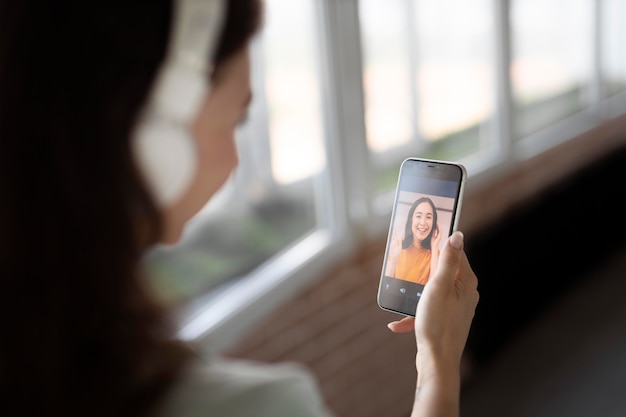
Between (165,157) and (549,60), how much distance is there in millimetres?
2780

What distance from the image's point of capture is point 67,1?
392mm

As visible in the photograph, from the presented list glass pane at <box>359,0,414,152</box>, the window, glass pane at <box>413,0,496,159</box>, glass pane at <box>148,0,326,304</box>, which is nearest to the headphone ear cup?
the window

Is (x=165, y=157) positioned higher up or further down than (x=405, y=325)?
higher up

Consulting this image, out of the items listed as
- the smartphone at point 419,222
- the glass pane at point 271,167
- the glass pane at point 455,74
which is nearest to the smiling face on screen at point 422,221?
the smartphone at point 419,222

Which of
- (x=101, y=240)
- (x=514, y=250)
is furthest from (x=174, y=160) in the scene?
(x=514, y=250)

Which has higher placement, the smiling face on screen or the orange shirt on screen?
the smiling face on screen

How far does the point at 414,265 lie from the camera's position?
661mm

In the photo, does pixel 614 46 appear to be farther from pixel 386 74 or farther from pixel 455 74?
pixel 386 74

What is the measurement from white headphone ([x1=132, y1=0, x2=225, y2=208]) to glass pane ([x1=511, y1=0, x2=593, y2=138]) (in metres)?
2.23

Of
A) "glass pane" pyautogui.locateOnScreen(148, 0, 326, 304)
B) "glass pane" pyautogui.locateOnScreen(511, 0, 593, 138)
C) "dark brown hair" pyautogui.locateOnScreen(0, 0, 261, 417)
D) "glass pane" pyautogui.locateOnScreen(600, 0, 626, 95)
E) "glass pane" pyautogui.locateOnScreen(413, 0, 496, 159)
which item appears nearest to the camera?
"dark brown hair" pyautogui.locateOnScreen(0, 0, 261, 417)

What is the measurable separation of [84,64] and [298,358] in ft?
4.63

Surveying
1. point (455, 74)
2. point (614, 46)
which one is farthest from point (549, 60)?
point (455, 74)

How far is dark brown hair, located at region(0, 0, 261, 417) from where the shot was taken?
0.39m

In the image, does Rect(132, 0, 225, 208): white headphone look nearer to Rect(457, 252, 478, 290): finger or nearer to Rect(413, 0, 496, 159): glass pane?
Rect(457, 252, 478, 290): finger
